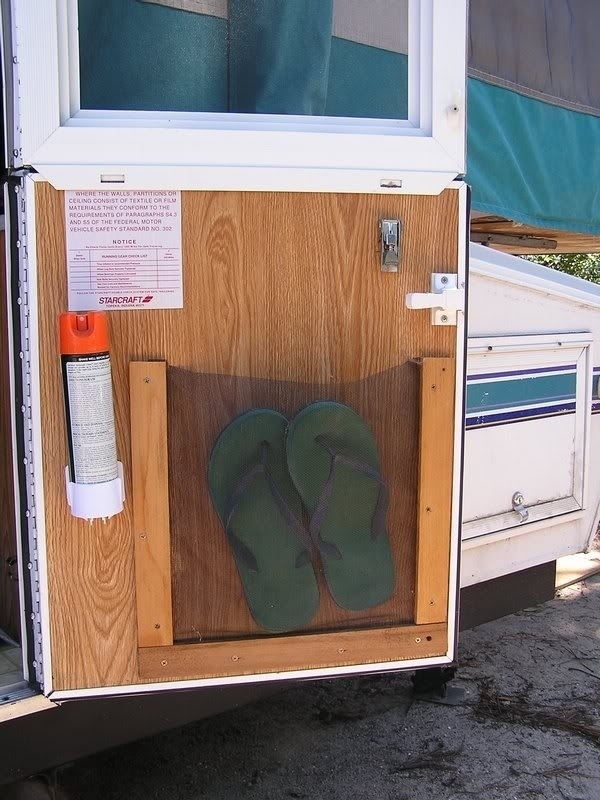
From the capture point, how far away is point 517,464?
2.88 meters

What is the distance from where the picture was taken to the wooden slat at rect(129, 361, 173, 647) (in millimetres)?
1841

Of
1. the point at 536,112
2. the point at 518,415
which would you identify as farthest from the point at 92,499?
the point at 536,112

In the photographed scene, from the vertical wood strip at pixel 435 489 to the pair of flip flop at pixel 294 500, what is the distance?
0.15 metres

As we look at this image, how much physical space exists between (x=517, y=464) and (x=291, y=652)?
50.2 inches

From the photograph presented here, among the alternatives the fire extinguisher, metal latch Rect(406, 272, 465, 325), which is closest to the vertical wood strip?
metal latch Rect(406, 272, 465, 325)

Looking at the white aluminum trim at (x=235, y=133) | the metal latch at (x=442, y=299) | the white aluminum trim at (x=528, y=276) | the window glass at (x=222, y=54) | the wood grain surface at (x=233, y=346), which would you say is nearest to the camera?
the white aluminum trim at (x=235, y=133)

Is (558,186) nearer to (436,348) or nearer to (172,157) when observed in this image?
(436,348)

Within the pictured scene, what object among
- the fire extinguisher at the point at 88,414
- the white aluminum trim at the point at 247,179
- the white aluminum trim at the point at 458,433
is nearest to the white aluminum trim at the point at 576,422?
the white aluminum trim at the point at 458,433

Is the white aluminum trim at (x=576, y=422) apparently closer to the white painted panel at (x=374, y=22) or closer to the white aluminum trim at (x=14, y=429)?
the white painted panel at (x=374, y=22)

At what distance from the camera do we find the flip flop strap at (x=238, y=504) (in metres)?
1.86

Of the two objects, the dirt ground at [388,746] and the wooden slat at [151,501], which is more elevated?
the wooden slat at [151,501]

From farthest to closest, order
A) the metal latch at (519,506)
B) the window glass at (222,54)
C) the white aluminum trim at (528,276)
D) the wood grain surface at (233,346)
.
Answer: the metal latch at (519,506) → the white aluminum trim at (528,276) → the window glass at (222,54) → the wood grain surface at (233,346)

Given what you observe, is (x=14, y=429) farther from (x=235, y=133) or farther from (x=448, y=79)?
(x=448, y=79)

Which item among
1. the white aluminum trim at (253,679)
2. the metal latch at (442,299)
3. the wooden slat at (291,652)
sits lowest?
the white aluminum trim at (253,679)
